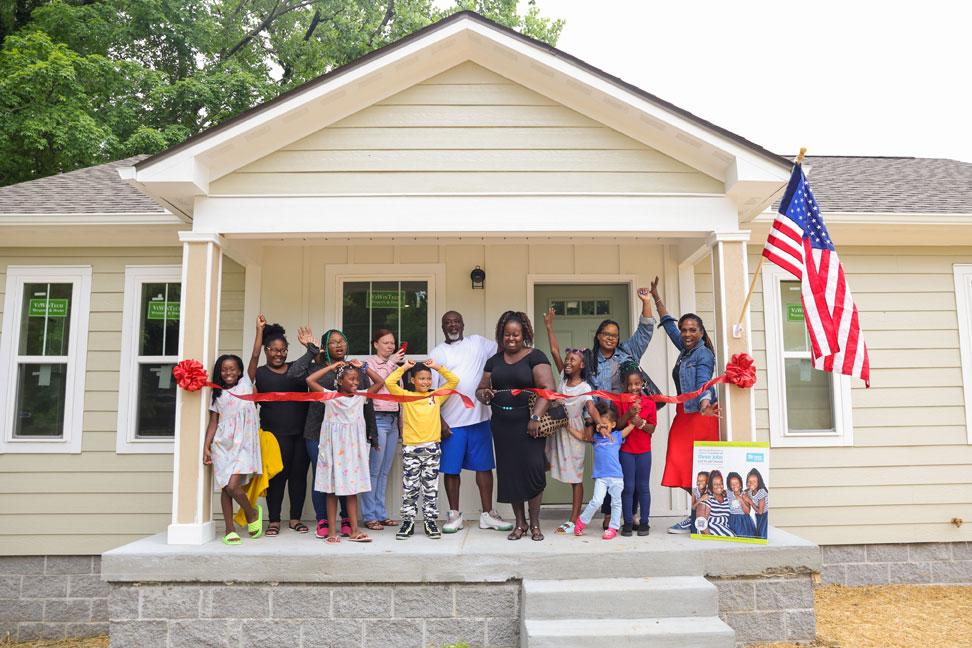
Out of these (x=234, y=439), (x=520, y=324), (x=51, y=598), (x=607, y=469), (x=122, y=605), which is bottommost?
(x=51, y=598)

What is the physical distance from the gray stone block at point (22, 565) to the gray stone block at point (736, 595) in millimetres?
5842

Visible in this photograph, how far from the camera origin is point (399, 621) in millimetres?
4527

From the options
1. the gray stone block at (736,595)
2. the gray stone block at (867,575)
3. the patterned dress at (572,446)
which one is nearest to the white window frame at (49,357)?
the patterned dress at (572,446)

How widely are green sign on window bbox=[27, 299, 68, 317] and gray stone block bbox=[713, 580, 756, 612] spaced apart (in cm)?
617

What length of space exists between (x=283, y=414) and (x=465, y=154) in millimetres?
2502

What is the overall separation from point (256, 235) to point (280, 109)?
0.96 m

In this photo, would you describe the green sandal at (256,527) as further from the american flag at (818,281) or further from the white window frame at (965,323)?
the white window frame at (965,323)

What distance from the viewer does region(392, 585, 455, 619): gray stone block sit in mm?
4527

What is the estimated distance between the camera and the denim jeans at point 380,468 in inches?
218

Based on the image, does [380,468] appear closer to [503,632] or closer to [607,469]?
[503,632]

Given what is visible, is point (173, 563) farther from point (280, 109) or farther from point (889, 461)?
point (889, 461)

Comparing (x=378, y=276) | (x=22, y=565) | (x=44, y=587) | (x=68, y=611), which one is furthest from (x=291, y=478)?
(x=22, y=565)

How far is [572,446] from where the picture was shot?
203 inches

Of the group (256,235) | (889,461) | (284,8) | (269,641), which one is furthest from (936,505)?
(284,8)
